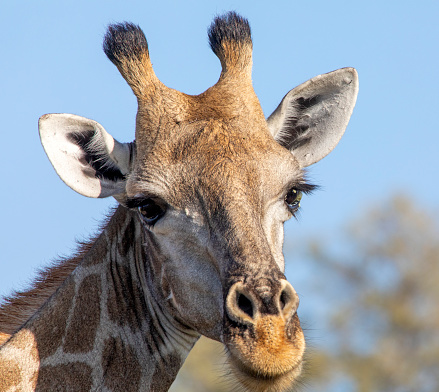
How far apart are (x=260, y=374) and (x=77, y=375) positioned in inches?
83.6

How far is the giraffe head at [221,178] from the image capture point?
6688 mm

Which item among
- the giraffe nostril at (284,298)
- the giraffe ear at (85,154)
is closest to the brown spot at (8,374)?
the giraffe ear at (85,154)

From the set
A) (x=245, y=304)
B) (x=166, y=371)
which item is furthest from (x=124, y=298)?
(x=245, y=304)

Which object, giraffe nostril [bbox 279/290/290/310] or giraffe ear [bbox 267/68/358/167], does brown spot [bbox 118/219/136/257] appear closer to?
giraffe ear [bbox 267/68/358/167]

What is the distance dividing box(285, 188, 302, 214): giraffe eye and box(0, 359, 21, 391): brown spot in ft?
10.6

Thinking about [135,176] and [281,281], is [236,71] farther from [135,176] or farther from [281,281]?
[281,281]

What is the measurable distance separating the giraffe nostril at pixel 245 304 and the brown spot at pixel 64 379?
6.35 feet

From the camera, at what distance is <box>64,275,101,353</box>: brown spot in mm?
7859

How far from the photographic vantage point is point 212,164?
759 centimetres

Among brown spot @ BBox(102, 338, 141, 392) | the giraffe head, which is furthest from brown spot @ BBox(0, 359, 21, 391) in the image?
the giraffe head

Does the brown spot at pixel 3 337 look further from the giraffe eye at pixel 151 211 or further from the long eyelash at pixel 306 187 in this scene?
the long eyelash at pixel 306 187

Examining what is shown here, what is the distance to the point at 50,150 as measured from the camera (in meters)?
8.15

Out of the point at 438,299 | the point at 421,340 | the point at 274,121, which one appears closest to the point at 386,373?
the point at 421,340

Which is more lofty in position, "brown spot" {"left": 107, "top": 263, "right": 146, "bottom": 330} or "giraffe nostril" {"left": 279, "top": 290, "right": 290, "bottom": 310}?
"giraffe nostril" {"left": 279, "top": 290, "right": 290, "bottom": 310}
